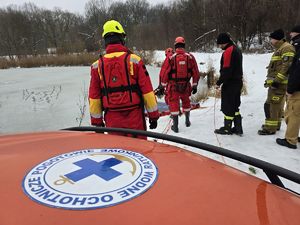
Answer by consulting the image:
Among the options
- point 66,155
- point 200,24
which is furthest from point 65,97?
point 200,24

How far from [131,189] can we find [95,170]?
234 millimetres

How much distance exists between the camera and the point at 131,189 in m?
1.13

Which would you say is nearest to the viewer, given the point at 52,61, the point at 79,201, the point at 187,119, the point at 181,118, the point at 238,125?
the point at 79,201

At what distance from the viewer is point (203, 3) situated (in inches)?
1444

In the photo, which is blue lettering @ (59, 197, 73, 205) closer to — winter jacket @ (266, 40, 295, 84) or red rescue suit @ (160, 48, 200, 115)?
winter jacket @ (266, 40, 295, 84)

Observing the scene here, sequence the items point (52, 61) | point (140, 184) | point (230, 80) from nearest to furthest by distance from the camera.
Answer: point (140, 184) < point (230, 80) < point (52, 61)

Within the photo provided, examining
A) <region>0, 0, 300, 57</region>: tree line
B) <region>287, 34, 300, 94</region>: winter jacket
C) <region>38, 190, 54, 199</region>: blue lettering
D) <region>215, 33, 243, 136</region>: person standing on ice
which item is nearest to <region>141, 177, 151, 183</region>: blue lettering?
<region>38, 190, 54, 199</region>: blue lettering

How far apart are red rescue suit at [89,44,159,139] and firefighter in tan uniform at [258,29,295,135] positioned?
2321 mm

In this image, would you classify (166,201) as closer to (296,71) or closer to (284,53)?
(296,71)

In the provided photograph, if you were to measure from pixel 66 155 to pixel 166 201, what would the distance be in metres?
0.65

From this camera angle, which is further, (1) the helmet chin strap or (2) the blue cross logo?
(1) the helmet chin strap

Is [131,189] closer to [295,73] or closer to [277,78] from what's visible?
[295,73]

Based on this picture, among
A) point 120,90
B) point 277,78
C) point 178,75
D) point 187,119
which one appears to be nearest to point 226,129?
point 187,119

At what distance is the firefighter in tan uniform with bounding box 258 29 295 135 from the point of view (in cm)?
431
